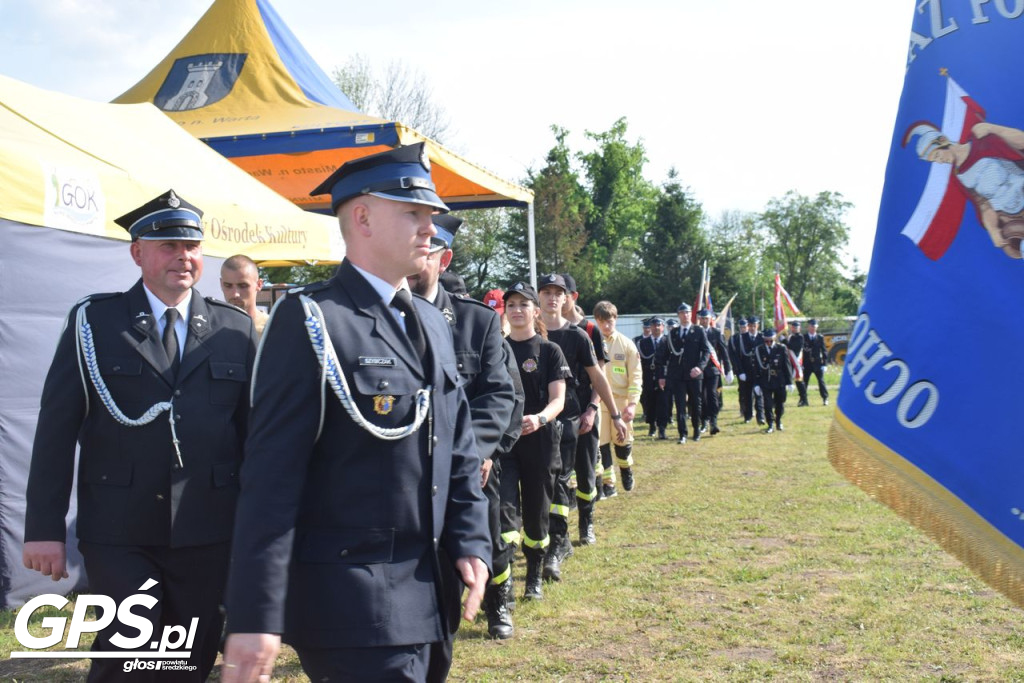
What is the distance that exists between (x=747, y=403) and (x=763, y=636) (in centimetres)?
1473

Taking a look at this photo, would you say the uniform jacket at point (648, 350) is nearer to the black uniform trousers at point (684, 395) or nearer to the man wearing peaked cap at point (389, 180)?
the black uniform trousers at point (684, 395)

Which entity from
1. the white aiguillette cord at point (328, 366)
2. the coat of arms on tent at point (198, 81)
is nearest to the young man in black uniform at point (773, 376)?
the coat of arms on tent at point (198, 81)

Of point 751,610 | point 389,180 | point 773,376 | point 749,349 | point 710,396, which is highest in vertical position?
point 389,180

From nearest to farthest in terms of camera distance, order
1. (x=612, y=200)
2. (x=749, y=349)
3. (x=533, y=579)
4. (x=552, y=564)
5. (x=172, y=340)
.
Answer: (x=172, y=340) → (x=533, y=579) → (x=552, y=564) → (x=749, y=349) → (x=612, y=200)

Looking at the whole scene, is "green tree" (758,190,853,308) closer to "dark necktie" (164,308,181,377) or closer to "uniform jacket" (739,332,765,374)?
"uniform jacket" (739,332,765,374)

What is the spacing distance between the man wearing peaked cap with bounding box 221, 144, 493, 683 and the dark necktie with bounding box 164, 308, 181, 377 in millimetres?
1510

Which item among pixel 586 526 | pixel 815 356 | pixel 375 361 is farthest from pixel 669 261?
pixel 375 361

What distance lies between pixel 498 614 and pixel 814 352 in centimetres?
1975

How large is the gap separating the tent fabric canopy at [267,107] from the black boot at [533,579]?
19.8 ft

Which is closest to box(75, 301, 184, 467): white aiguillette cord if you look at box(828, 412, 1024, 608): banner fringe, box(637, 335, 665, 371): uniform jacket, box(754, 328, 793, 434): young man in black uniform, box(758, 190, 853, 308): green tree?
box(828, 412, 1024, 608): banner fringe

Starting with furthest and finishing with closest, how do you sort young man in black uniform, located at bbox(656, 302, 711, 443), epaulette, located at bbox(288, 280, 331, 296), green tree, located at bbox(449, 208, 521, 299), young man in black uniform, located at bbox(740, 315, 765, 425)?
green tree, located at bbox(449, 208, 521, 299)
young man in black uniform, located at bbox(740, 315, 765, 425)
young man in black uniform, located at bbox(656, 302, 711, 443)
epaulette, located at bbox(288, 280, 331, 296)

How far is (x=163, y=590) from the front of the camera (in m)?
3.57

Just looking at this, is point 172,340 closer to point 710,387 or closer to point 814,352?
point 710,387

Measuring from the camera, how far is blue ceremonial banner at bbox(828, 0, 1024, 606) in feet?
7.24
